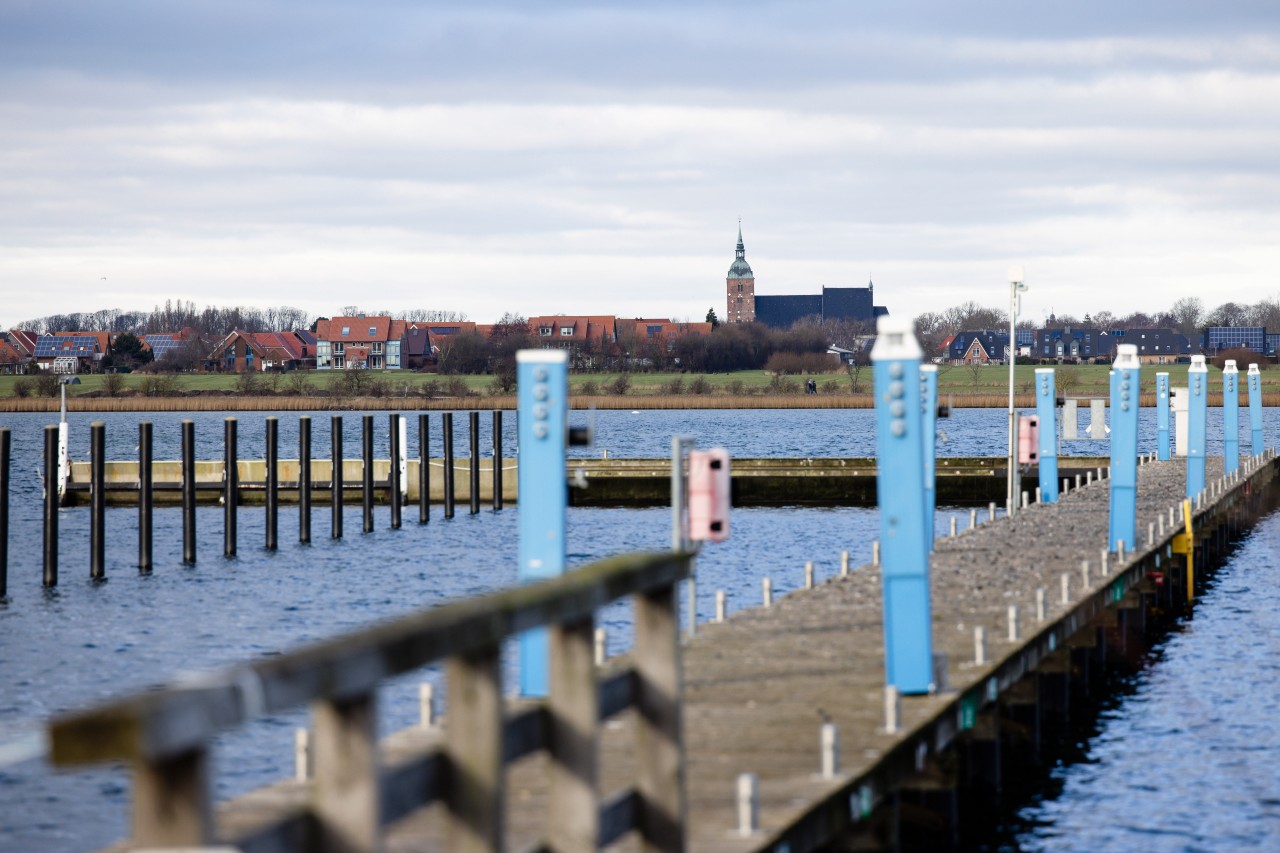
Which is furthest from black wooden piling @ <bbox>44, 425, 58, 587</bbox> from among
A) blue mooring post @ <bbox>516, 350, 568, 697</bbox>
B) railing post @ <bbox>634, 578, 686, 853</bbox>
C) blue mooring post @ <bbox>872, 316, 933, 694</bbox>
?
railing post @ <bbox>634, 578, 686, 853</bbox>

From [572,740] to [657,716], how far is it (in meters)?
0.95

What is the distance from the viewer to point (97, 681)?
2683 cm

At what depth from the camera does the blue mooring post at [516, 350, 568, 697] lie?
47.8 ft

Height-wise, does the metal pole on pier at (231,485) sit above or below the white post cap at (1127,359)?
below

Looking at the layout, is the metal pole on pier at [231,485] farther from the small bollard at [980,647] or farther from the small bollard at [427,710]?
the small bollard at [427,710]

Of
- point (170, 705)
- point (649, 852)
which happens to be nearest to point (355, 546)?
point (649, 852)

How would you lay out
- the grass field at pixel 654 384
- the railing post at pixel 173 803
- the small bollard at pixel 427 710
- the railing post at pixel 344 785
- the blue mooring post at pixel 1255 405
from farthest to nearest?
the grass field at pixel 654 384, the blue mooring post at pixel 1255 405, the small bollard at pixel 427 710, the railing post at pixel 344 785, the railing post at pixel 173 803

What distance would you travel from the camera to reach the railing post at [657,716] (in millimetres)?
7918

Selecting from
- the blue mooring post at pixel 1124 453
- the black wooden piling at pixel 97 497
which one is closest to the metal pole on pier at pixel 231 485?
the black wooden piling at pixel 97 497

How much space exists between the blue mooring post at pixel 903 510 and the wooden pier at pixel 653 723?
46 centimetres

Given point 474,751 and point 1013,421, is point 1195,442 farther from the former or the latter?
point 474,751

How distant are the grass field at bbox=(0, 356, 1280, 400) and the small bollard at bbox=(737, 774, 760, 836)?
131485mm

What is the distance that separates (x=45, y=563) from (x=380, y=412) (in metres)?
105

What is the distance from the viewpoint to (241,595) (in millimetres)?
37312
